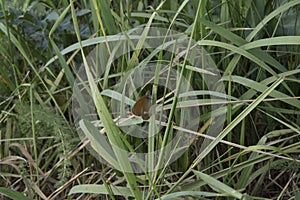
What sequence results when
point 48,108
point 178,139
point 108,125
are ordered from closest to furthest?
1. point 108,125
2. point 178,139
3. point 48,108

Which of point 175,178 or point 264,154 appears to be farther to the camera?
point 175,178

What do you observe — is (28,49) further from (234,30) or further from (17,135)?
(234,30)

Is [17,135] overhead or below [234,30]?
below

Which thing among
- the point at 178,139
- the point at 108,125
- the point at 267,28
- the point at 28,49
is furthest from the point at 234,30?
the point at 28,49

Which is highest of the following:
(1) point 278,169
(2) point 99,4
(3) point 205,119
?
(2) point 99,4

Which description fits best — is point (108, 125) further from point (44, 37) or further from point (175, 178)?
point (44, 37)

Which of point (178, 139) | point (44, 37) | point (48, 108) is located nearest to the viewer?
point (178, 139)
